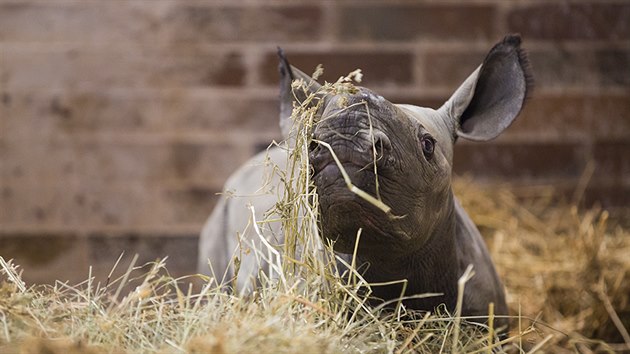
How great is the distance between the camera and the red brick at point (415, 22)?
468cm

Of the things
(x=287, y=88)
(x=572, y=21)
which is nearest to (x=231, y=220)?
(x=287, y=88)

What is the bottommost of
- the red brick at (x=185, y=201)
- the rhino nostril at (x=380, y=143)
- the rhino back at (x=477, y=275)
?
the red brick at (x=185, y=201)

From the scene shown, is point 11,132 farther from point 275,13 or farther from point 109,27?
point 275,13

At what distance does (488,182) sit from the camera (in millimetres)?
4750

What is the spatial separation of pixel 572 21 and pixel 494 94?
7.61ft

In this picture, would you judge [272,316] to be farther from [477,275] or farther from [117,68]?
[117,68]

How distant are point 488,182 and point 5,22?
2866mm

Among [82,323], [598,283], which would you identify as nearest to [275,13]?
[598,283]

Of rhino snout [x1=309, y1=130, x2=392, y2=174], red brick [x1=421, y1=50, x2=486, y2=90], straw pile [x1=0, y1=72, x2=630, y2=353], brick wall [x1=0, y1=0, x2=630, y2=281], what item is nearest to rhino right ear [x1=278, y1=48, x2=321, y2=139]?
straw pile [x1=0, y1=72, x2=630, y2=353]

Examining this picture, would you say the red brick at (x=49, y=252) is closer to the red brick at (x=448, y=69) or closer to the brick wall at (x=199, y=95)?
the brick wall at (x=199, y=95)

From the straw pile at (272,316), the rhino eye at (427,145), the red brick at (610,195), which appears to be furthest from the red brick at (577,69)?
the rhino eye at (427,145)

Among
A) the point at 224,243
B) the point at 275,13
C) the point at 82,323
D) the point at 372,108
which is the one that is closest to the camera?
the point at 82,323

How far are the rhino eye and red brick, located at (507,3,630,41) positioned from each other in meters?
2.73

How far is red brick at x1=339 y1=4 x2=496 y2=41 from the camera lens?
4.68 m
